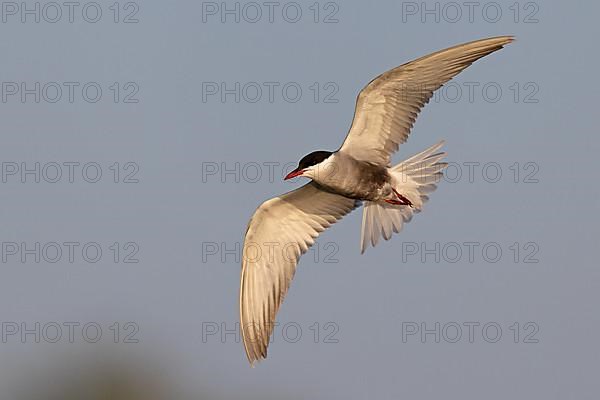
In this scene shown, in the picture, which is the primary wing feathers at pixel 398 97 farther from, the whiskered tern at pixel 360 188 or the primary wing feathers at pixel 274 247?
the primary wing feathers at pixel 274 247

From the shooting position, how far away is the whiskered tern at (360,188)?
11305 millimetres

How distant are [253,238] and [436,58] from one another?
2.44 meters

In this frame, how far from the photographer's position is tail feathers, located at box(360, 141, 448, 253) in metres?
12.0

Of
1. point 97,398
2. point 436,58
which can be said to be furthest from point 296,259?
point 97,398

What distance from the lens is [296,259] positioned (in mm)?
12508

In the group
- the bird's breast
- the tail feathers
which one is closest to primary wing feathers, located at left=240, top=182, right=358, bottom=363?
the tail feathers

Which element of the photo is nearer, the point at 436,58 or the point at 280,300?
the point at 436,58

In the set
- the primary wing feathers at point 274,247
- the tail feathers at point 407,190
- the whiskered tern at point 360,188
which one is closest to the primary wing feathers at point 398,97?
the whiskered tern at point 360,188

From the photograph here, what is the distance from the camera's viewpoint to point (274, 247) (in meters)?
12.4

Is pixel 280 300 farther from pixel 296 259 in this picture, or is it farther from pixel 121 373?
pixel 121 373

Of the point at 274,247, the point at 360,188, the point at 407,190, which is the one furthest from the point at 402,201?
the point at 274,247

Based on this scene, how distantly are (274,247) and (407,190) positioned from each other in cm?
135

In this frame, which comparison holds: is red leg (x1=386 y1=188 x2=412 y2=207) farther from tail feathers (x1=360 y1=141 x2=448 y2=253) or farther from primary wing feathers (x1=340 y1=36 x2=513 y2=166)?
primary wing feathers (x1=340 y1=36 x2=513 y2=166)

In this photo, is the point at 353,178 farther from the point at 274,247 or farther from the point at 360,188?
the point at 274,247
